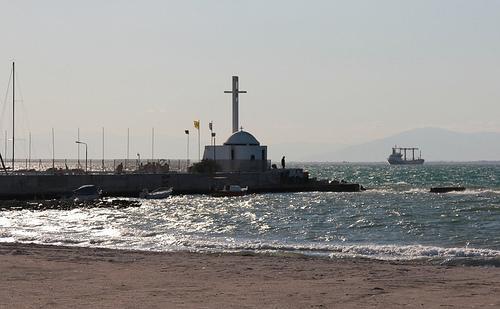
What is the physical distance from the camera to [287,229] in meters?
44.2

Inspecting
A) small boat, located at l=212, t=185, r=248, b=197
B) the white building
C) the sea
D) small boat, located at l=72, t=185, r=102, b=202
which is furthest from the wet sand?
the white building

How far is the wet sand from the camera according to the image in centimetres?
1891

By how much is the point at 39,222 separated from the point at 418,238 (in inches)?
856

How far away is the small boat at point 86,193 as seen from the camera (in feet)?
226

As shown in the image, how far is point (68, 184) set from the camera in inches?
2975

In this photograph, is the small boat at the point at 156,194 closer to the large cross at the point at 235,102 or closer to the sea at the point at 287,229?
the sea at the point at 287,229

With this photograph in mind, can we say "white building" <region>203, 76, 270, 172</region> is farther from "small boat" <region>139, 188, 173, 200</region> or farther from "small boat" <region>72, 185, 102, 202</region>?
"small boat" <region>72, 185, 102, 202</region>

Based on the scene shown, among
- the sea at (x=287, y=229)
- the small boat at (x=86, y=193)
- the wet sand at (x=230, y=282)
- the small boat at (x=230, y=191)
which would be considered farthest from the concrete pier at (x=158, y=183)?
the wet sand at (x=230, y=282)

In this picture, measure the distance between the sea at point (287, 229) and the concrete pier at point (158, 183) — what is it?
39.5ft

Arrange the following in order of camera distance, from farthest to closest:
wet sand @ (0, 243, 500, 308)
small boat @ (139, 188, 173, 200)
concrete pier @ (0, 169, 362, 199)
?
small boat @ (139, 188, 173, 200)
concrete pier @ (0, 169, 362, 199)
wet sand @ (0, 243, 500, 308)

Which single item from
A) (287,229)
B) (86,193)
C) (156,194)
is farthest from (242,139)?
(287,229)

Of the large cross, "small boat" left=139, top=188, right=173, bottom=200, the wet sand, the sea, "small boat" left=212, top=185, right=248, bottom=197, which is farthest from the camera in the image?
the large cross

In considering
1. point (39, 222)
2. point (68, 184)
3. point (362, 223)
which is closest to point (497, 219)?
point (362, 223)

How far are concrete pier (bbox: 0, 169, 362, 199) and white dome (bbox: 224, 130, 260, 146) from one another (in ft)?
16.6
